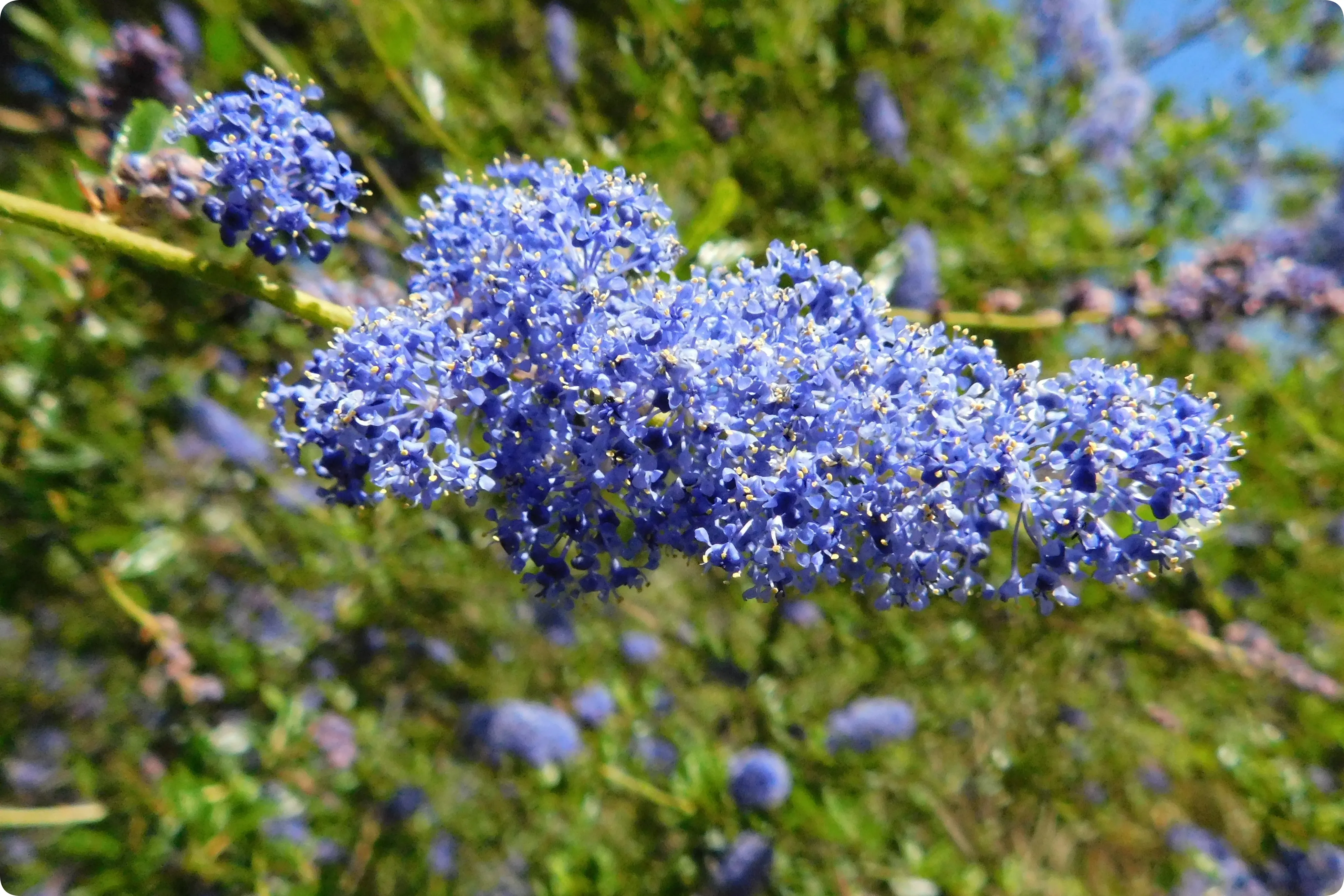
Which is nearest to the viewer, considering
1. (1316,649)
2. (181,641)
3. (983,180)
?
(181,641)

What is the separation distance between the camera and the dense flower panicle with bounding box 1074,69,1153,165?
3.79m

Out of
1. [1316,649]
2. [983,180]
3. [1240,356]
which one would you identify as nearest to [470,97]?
[983,180]

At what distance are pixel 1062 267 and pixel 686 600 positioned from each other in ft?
7.43

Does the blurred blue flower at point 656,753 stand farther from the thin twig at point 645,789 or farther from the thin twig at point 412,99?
the thin twig at point 412,99

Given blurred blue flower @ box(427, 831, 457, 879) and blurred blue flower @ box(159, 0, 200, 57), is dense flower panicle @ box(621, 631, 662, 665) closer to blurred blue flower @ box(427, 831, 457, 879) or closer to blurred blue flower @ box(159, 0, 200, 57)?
blurred blue flower @ box(427, 831, 457, 879)

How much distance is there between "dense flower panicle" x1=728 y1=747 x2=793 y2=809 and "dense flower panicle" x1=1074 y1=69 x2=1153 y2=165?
2.91m

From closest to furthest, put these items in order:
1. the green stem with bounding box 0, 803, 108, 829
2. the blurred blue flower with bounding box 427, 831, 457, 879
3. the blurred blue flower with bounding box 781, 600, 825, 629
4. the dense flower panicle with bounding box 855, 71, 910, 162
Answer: the green stem with bounding box 0, 803, 108, 829, the dense flower panicle with bounding box 855, 71, 910, 162, the blurred blue flower with bounding box 781, 600, 825, 629, the blurred blue flower with bounding box 427, 831, 457, 879

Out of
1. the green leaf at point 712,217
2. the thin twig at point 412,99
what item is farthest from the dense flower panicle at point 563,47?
the green leaf at point 712,217

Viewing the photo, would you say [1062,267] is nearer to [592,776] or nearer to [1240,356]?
[1240,356]

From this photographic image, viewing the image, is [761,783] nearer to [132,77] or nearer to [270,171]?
[270,171]

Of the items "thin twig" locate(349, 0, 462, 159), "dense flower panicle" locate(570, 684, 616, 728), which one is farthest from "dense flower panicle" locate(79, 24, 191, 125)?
"dense flower panicle" locate(570, 684, 616, 728)

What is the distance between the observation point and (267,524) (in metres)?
3.84

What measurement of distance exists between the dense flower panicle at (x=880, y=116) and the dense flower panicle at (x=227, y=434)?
2.82 metres

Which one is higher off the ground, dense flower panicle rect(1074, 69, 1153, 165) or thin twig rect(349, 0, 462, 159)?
dense flower panicle rect(1074, 69, 1153, 165)
